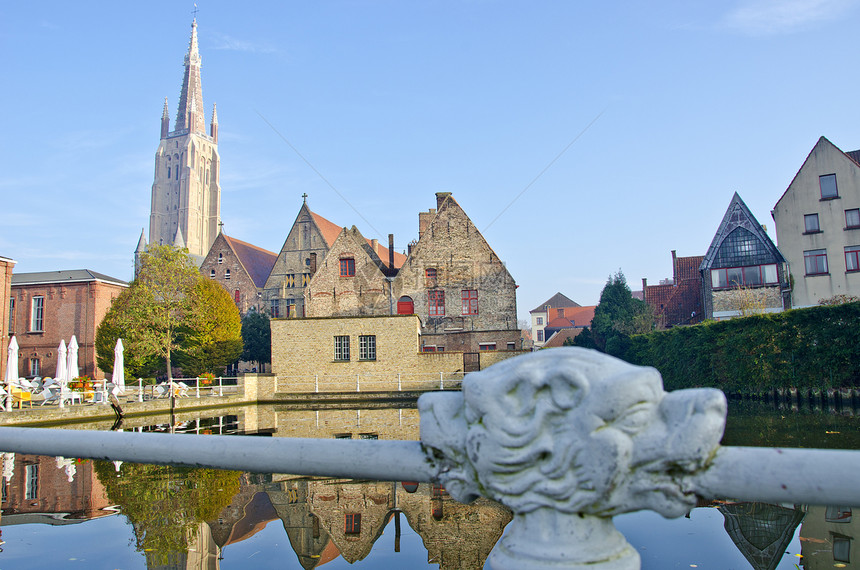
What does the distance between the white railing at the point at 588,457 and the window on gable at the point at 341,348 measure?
26.9 metres

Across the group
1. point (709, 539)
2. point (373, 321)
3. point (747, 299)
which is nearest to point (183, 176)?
point (373, 321)

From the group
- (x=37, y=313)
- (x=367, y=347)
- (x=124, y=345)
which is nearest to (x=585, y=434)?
(x=367, y=347)

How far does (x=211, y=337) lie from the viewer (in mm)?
31312

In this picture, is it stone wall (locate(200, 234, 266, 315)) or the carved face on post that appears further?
stone wall (locate(200, 234, 266, 315))

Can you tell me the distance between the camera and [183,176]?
93312 millimetres

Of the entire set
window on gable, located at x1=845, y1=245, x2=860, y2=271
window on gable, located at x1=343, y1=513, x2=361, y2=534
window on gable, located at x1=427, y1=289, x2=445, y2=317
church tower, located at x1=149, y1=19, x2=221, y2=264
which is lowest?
window on gable, located at x1=343, y1=513, x2=361, y2=534

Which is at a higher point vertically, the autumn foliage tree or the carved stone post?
the autumn foliage tree

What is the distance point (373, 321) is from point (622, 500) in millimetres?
26939

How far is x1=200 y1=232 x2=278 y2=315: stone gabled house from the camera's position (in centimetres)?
4366

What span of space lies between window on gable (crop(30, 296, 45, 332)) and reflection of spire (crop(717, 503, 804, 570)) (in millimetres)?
42892

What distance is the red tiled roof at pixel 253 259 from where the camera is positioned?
46188 millimetres

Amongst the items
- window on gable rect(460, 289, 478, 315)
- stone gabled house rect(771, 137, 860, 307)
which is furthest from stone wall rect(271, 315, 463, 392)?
stone gabled house rect(771, 137, 860, 307)

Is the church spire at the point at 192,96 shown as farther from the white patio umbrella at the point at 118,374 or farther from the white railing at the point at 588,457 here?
the white railing at the point at 588,457

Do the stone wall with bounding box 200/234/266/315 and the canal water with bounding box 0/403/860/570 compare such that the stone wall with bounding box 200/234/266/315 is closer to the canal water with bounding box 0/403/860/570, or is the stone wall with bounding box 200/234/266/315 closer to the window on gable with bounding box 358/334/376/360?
the window on gable with bounding box 358/334/376/360
